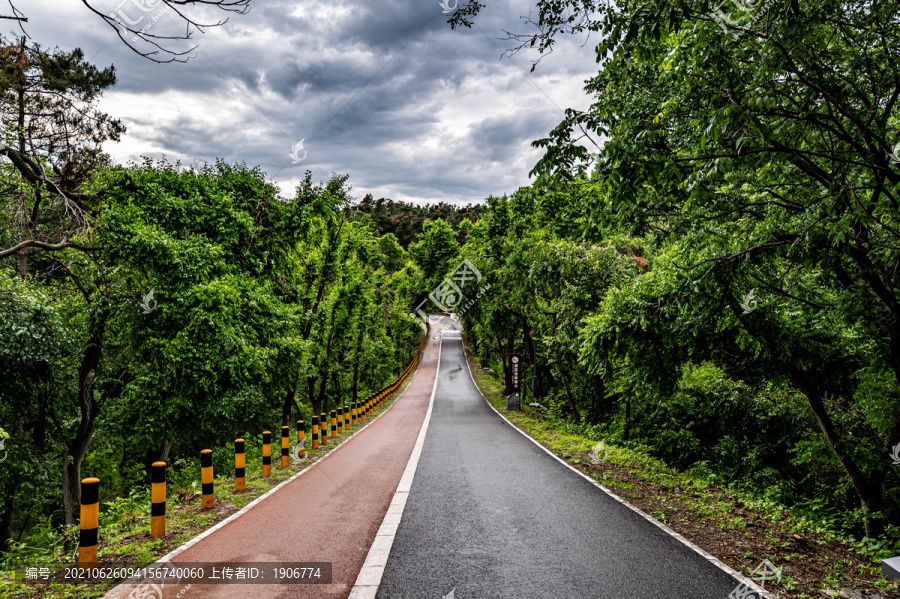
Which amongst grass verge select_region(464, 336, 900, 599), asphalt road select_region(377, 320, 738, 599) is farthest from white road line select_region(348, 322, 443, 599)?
grass verge select_region(464, 336, 900, 599)

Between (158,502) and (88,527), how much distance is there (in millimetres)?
961

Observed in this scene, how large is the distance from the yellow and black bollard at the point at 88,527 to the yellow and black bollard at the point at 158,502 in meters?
0.84

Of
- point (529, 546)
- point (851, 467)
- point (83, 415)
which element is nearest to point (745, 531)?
point (529, 546)

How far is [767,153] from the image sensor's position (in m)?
4.31

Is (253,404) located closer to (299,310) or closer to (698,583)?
(299,310)

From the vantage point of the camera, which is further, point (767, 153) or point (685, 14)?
point (767, 153)

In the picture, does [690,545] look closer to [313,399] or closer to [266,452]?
[266,452]

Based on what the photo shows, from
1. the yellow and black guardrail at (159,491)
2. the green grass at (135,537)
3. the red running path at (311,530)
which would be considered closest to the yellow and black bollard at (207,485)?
the yellow and black guardrail at (159,491)

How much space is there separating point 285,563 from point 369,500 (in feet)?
7.32

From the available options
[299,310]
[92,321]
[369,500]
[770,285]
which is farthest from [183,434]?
[770,285]

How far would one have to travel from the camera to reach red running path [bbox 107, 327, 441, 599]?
374 cm

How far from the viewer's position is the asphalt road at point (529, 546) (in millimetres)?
3711

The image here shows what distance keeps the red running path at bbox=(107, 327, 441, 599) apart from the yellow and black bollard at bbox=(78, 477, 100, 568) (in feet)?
2.09

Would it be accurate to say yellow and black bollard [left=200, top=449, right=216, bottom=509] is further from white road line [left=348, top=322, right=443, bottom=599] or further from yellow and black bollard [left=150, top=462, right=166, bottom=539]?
white road line [left=348, top=322, right=443, bottom=599]
